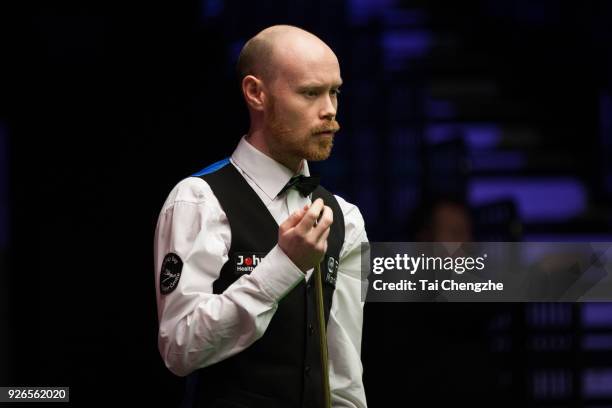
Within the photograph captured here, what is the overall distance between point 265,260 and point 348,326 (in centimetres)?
56

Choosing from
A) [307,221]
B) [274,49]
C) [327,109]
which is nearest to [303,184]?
[327,109]

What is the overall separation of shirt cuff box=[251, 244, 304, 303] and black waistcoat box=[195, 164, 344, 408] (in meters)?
0.23

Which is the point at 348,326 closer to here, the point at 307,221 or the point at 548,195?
the point at 307,221

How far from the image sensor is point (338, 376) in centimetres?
277

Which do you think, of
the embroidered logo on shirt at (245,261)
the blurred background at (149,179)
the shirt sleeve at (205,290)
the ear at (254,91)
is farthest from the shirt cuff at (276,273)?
the blurred background at (149,179)

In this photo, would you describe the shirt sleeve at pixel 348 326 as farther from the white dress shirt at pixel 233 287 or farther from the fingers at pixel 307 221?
the fingers at pixel 307 221

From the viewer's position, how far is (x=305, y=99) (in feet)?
8.66

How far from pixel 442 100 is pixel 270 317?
7.24ft

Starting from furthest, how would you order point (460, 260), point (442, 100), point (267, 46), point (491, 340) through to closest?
point (442, 100) < point (491, 340) < point (460, 260) < point (267, 46)

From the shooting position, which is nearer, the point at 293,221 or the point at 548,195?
the point at 293,221

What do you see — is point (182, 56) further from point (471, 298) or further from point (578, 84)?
point (578, 84)

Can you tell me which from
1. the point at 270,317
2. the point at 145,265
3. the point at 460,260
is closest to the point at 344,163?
the point at 460,260

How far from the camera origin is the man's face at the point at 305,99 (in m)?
2.63

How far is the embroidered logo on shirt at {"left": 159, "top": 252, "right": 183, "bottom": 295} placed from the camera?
2.48 m
